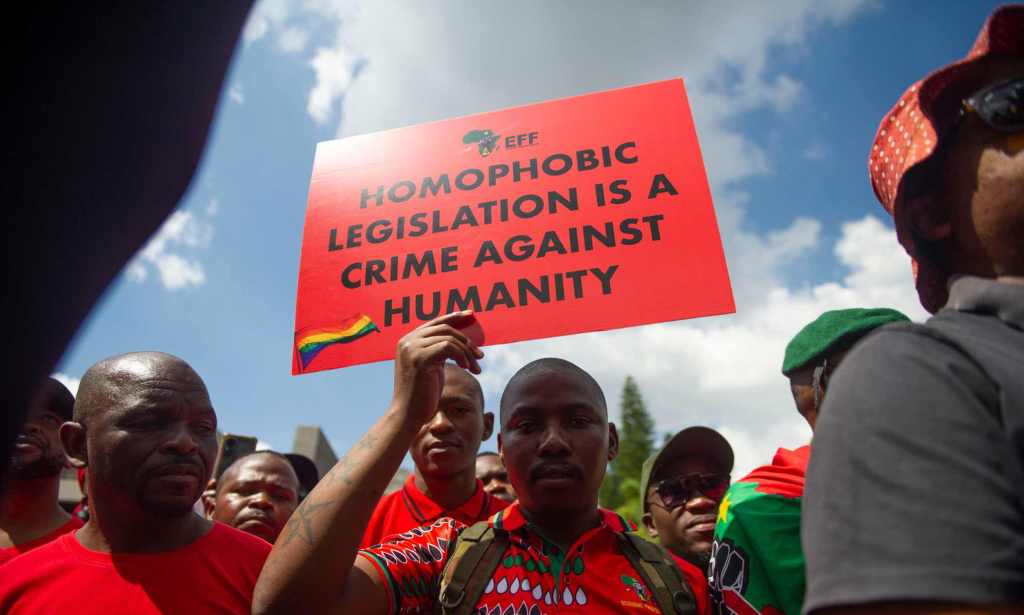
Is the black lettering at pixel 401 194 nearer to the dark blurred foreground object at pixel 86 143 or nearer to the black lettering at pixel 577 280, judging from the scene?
the black lettering at pixel 577 280

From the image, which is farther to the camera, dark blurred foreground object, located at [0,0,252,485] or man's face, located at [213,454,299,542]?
man's face, located at [213,454,299,542]

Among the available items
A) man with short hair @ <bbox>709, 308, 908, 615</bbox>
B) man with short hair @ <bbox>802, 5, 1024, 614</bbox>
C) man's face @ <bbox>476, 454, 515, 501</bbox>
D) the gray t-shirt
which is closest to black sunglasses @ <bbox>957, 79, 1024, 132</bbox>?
man with short hair @ <bbox>802, 5, 1024, 614</bbox>

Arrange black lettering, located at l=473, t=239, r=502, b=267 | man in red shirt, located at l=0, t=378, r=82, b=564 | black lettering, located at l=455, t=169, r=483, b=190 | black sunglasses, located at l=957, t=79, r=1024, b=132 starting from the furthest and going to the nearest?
man in red shirt, located at l=0, t=378, r=82, b=564 → black lettering, located at l=455, t=169, r=483, b=190 → black lettering, located at l=473, t=239, r=502, b=267 → black sunglasses, located at l=957, t=79, r=1024, b=132

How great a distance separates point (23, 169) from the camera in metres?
0.73

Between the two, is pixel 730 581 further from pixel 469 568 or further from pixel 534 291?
pixel 534 291

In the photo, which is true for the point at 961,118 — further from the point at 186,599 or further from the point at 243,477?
the point at 243,477

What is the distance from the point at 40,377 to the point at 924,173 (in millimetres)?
A: 1507

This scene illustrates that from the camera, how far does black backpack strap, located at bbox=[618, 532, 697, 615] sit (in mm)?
1911

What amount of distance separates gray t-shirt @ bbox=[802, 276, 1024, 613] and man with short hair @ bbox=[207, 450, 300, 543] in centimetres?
320

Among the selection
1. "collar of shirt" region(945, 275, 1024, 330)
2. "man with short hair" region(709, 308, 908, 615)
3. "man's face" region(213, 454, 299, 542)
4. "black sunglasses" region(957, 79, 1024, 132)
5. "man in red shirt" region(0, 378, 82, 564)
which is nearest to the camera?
"collar of shirt" region(945, 275, 1024, 330)

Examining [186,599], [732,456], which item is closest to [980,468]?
[186,599]

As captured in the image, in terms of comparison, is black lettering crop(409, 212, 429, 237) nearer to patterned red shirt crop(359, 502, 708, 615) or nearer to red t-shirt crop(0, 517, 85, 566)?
patterned red shirt crop(359, 502, 708, 615)

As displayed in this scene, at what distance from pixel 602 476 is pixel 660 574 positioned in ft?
1.39

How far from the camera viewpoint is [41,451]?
9.73ft
